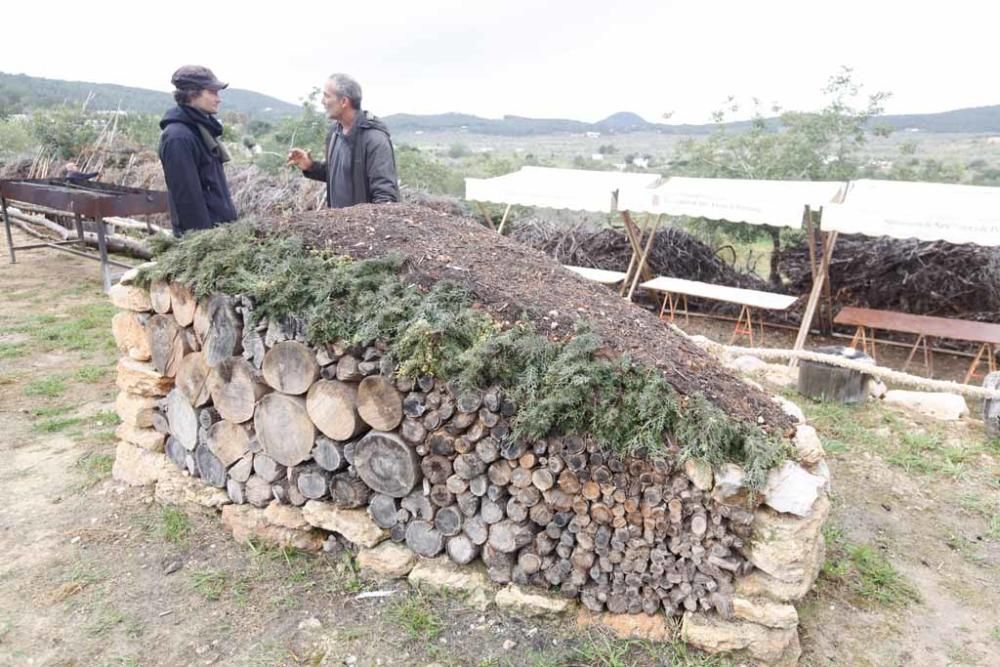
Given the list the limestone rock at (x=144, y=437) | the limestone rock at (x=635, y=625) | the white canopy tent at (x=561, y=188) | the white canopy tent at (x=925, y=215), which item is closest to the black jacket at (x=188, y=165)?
the limestone rock at (x=144, y=437)

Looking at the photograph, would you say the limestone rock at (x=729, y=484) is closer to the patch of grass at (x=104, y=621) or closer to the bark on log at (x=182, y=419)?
the patch of grass at (x=104, y=621)

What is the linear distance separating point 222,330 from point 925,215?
6.23 metres

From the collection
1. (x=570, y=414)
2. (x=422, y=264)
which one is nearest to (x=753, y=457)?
(x=570, y=414)

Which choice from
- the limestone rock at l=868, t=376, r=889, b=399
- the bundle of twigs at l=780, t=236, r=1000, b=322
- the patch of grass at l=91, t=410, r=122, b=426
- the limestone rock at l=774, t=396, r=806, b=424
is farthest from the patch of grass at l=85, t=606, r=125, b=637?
the bundle of twigs at l=780, t=236, r=1000, b=322

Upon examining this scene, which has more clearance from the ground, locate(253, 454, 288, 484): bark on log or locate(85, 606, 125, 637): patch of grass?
locate(253, 454, 288, 484): bark on log

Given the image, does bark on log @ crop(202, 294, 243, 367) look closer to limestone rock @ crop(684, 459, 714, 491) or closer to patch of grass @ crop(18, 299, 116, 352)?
limestone rock @ crop(684, 459, 714, 491)

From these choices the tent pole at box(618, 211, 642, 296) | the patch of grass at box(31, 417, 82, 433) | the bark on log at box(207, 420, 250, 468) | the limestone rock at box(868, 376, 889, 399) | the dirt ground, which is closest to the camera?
the dirt ground

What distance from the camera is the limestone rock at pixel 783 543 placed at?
239 centimetres

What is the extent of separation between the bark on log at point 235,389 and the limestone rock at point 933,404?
4765 mm

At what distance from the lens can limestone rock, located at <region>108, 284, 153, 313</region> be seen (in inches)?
142

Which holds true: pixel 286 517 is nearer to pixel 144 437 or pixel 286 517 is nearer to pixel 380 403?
pixel 380 403

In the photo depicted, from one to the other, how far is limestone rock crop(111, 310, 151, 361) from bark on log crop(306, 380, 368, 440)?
132 centimetres

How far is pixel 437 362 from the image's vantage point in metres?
2.66

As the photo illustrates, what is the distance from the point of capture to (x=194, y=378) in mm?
3410
